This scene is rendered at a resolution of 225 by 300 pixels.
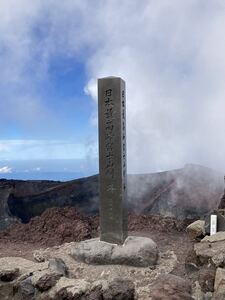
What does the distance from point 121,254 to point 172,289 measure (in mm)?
1725

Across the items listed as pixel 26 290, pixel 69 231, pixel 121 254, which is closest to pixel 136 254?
pixel 121 254

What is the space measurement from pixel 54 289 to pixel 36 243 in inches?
124

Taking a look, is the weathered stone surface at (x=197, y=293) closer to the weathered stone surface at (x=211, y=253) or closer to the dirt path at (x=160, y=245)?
the weathered stone surface at (x=211, y=253)

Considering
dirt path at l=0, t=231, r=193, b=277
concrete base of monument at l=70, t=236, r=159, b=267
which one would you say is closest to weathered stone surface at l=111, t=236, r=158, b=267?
concrete base of monument at l=70, t=236, r=159, b=267

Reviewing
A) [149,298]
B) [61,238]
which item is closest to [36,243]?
[61,238]

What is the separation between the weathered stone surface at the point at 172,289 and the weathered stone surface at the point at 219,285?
0.37 meters

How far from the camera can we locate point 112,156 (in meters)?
7.99

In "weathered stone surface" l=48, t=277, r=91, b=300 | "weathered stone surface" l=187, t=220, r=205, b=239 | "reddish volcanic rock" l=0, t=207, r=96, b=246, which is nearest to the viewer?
"weathered stone surface" l=48, t=277, r=91, b=300

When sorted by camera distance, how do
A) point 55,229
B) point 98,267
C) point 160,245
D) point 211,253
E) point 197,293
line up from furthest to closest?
1. point 55,229
2. point 160,245
3. point 98,267
4. point 211,253
5. point 197,293

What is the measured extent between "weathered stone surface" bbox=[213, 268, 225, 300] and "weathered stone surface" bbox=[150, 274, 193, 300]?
371 mm

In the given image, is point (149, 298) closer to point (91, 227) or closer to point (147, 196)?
point (91, 227)

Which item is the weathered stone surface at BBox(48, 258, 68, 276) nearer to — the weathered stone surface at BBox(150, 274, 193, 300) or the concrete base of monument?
the concrete base of monument

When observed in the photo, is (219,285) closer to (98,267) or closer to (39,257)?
(98,267)

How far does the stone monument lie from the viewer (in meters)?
7.79
